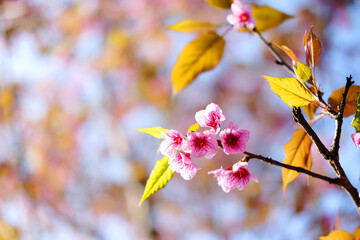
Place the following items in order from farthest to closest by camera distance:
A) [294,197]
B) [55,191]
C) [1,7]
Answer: [55,191]
[1,7]
[294,197]

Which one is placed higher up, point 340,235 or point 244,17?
point 244,17

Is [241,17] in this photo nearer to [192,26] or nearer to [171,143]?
[192,26]

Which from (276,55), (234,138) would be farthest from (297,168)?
(276,55)

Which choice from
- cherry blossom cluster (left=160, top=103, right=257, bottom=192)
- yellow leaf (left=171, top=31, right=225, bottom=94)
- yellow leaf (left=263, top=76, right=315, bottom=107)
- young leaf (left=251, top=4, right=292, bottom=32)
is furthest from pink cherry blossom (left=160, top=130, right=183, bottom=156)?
young leaf (left=251, top=4, right=292, bottom=32)

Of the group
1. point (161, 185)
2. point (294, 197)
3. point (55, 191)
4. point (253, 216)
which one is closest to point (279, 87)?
point (161, 185)

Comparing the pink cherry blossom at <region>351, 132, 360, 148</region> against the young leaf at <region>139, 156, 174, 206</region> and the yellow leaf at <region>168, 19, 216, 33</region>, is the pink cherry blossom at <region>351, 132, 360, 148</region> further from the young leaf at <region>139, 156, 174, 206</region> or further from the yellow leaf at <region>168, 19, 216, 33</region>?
the yellow leaf at <region>168, 19, 216, 33</region>

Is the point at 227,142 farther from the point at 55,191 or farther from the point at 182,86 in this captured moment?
the point at 55,191

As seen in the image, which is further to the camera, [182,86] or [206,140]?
[182,86]
